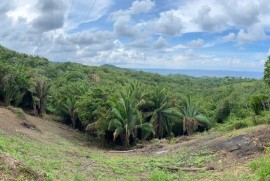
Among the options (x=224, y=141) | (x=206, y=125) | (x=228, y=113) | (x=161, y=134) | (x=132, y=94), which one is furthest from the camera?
(x=228, y=113)

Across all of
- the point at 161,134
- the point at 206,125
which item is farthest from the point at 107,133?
the point at 206,125

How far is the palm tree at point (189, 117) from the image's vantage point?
4153 cm

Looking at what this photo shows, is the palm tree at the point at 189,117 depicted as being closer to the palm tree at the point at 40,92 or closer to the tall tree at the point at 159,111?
the tall tree at the point at 159,111

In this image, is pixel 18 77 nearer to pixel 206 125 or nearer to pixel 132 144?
pixel 132 144

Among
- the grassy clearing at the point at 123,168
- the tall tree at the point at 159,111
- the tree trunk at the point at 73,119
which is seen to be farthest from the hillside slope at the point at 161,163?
the tree trunk at the point at 73,119

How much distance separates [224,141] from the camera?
24.0 metres

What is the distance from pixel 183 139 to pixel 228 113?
19616 mm

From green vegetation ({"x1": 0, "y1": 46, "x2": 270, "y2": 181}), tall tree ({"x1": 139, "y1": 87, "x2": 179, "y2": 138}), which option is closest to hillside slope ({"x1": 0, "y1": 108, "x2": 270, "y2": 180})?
green vegetation ({"x1": 0, "y1": 46, "x2": 270, "y2": 181})

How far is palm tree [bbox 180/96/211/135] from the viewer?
136ft

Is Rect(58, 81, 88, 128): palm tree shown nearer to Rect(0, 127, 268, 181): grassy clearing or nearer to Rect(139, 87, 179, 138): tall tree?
Rect(139, 87, 179, 138): tall tree

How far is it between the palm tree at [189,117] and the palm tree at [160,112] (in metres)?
1.08

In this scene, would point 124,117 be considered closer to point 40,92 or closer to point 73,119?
point 73,119

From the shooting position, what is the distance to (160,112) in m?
41.2

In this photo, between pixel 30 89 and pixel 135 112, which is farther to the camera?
pixel 30 89
